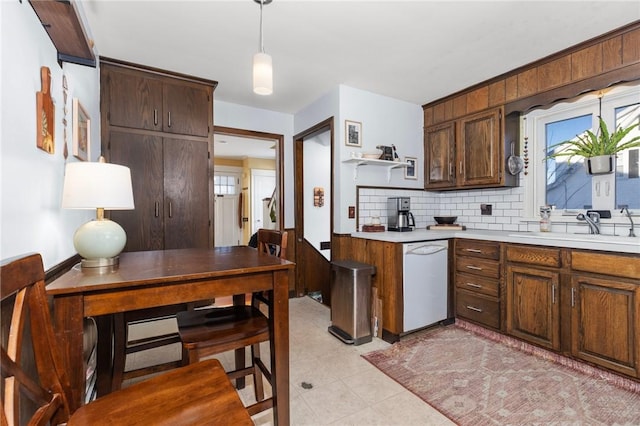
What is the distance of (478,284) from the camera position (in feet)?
9.12

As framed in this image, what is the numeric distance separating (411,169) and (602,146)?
5.54 feet

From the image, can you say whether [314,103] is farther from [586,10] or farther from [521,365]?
[521,365]

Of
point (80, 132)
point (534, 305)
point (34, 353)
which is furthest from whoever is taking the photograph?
point (534, 305)

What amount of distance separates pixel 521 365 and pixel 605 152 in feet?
6.01

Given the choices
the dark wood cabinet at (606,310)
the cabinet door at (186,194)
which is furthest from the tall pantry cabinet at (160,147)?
the dark wood cabinet at (606,310)

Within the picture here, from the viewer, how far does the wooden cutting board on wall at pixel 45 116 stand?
1.20 meters

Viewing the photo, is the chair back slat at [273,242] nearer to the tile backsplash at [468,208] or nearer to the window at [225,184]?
the tile backsplash at [468,208]

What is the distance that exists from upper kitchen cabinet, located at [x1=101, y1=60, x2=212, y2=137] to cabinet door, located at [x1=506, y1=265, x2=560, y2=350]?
10.5 ft

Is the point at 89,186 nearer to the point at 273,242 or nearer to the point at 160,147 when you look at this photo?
the point at 273,242

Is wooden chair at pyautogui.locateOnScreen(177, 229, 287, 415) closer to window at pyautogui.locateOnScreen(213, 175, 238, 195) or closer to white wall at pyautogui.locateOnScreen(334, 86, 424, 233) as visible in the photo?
white wall at pyautogui.locateOnScreen(334, 86, 424, 233)

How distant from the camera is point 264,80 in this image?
1541mm

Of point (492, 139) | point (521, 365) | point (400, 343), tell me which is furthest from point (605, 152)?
point (400, 343)

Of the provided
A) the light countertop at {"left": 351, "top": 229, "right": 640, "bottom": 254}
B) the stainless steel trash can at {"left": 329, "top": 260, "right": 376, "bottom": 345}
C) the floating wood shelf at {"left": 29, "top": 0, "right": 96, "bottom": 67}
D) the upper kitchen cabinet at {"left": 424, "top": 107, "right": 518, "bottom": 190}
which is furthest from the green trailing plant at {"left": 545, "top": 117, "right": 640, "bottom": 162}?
the floating wood shelf at {"left": 29, "top": 0, "right": 96, "bottom": 67}

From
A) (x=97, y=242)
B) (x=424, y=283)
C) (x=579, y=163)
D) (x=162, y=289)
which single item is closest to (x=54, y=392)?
(x=162, y=289)
